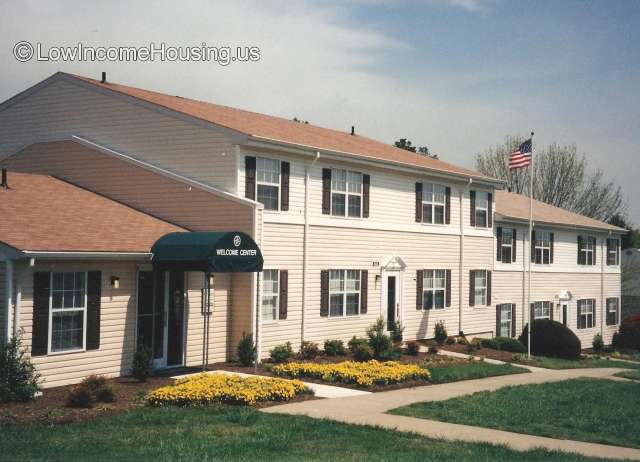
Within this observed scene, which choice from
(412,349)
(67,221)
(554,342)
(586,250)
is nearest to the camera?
(67,221)

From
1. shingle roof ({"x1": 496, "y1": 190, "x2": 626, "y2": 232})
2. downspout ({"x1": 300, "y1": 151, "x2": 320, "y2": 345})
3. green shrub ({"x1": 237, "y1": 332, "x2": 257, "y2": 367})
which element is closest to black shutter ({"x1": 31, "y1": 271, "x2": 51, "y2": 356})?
green shrub ({"x1": 237, "y1": 332, "x2": 257, "y2": 367})

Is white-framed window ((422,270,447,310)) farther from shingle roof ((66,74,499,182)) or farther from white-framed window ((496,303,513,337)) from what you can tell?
white-framed window ((496,303,513,337))

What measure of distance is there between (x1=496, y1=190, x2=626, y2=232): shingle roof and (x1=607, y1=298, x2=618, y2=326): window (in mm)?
3935

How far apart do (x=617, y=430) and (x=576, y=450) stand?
7.68 feet

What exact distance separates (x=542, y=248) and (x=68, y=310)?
25.8 metres

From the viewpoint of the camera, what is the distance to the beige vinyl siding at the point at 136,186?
21281 millimetres

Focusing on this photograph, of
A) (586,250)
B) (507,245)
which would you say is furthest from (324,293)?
(586,250)

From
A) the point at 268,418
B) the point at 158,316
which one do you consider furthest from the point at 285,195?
the point at 268,418

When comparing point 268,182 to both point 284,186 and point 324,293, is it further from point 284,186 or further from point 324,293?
point 324,293

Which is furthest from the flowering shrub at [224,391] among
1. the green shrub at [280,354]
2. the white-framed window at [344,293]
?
the white-framed window at [344,293]

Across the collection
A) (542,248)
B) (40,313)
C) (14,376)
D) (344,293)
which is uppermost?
(542,248)

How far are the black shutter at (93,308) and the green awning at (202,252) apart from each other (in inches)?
62.1

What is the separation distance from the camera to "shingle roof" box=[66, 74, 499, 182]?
76.2 feet

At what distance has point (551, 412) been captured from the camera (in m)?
15.6
